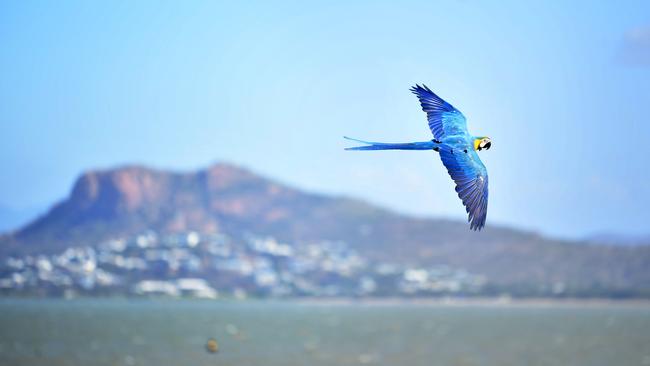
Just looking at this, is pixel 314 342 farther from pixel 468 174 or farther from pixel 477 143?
pixel 477 143

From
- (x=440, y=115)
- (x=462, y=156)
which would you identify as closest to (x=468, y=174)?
(x=462, y=156)

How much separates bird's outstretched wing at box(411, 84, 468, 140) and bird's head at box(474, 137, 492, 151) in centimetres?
62

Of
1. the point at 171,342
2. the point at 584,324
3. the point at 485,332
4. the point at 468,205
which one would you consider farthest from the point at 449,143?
the point at 584,324

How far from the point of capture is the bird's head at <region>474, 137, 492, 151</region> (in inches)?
540

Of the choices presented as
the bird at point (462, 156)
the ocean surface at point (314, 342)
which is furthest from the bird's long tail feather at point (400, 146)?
the ocean surface at point (314, 342)

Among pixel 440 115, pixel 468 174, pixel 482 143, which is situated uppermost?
pixel 440 115

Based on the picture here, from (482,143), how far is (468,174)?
0.81m

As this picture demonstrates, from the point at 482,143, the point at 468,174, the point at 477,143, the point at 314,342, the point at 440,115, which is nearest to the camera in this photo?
the point at 482,143

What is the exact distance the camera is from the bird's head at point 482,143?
13.7 metres

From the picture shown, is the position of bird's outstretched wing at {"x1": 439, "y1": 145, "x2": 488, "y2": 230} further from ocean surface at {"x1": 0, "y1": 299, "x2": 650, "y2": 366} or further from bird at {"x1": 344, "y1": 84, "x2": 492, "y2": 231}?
ocean surface at {"x1": 0, "y1": 299, "x2": 650, "y2": 366}

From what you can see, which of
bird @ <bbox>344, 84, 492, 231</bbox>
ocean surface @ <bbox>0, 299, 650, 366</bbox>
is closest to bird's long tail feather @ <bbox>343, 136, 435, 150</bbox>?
bird @ <bbox>344, 84, 492, 231</bbox>

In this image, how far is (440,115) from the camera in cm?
1548

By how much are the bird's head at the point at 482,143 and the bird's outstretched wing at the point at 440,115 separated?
0.62 meters

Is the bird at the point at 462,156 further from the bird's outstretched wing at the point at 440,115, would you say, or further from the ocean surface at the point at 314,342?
the ocean surface at the point at 314,342
